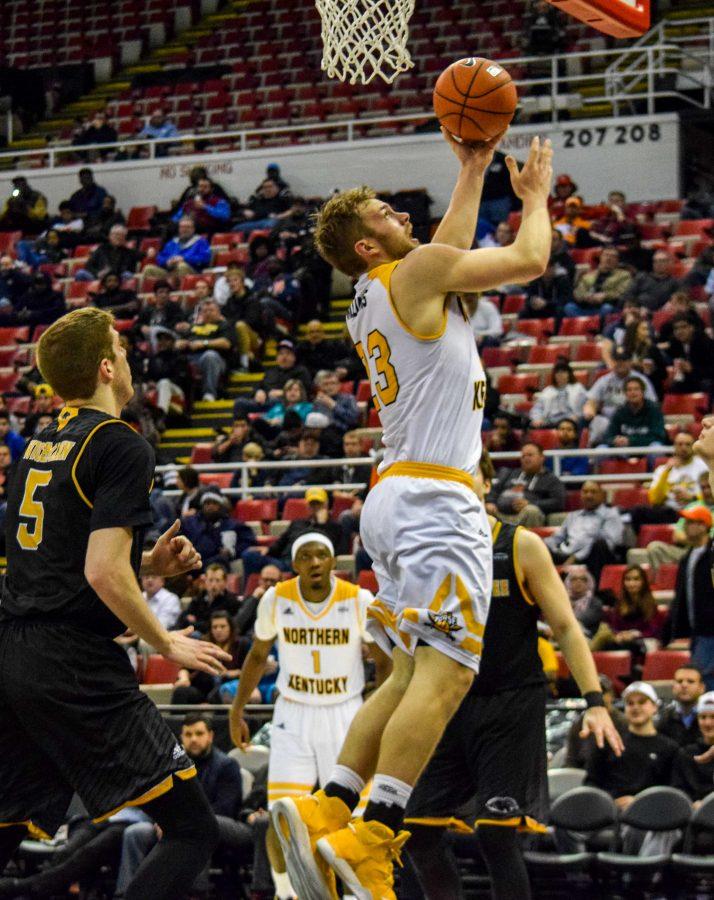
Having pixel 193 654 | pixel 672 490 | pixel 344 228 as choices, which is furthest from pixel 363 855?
pixel 672 490

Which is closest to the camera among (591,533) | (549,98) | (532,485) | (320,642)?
(320,642)

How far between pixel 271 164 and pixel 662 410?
9.58m

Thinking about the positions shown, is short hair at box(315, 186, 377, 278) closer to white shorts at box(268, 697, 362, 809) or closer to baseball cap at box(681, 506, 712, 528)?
white shorts at box(268, 697, 362, 809)

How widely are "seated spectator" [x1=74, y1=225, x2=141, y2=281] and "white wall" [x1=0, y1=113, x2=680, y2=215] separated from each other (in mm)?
2181

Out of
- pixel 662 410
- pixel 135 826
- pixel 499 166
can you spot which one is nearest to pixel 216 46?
pixel 499 166

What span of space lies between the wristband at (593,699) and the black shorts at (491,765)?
0.55 metres

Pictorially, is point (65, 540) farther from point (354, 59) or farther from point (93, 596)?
point (354, 59)

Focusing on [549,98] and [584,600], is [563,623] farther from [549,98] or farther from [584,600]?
[549,98]

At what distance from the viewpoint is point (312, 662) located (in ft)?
34.3

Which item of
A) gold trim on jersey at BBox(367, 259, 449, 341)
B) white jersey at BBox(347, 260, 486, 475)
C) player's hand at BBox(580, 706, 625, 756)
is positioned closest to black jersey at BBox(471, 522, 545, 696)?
player's hand at BBox(580, 706, 625, 756)

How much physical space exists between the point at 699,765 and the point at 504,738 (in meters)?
3.47

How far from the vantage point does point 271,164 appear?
2366cm

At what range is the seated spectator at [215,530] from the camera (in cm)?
1548

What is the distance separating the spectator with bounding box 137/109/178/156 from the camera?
25859 mm
